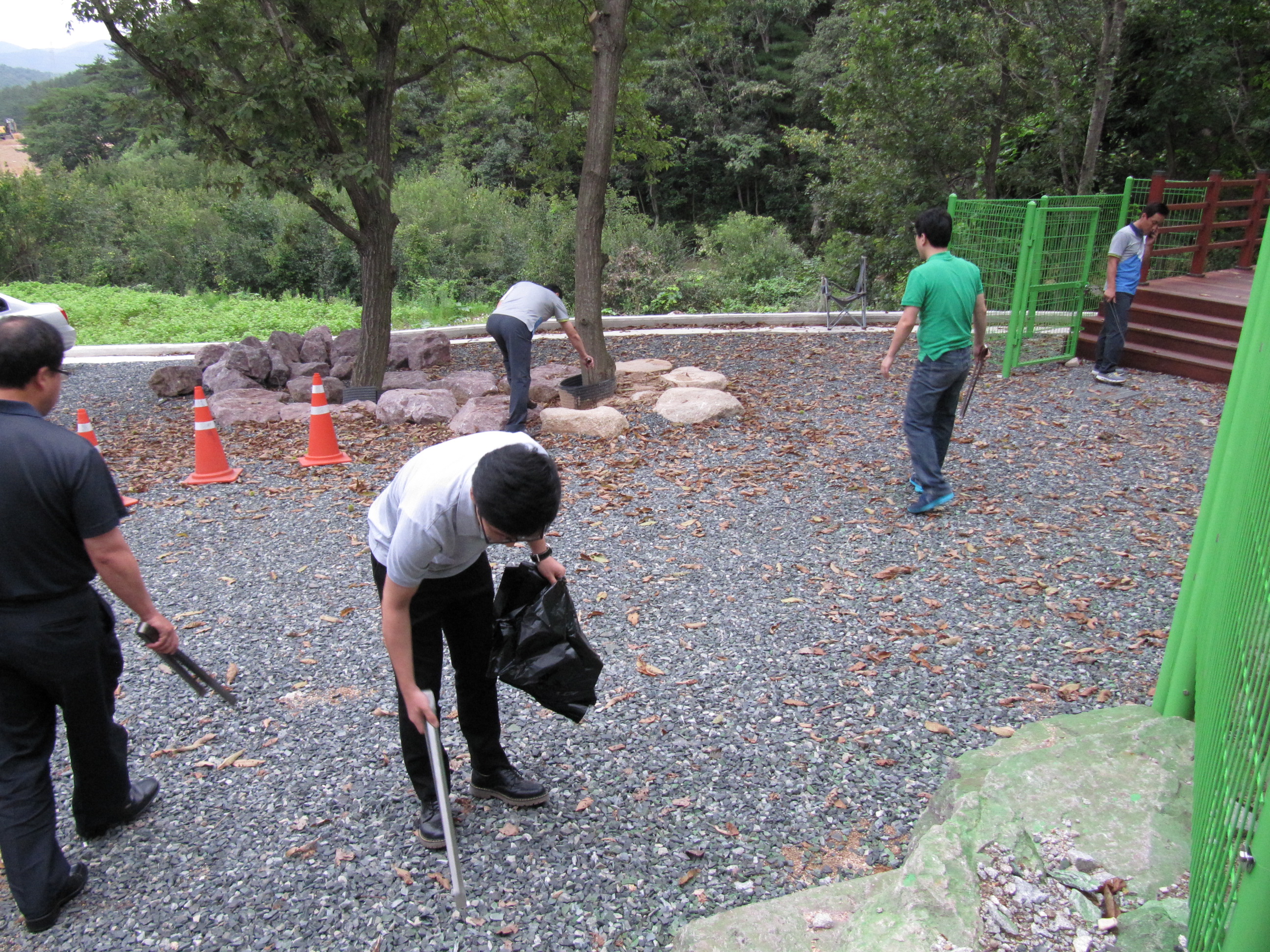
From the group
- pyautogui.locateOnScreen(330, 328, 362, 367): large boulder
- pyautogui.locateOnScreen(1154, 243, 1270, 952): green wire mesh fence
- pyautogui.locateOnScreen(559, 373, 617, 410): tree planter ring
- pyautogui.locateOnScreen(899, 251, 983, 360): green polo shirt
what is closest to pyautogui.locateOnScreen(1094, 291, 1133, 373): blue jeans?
pyautogui.locateOnScreen(899, 251, 983, 360): green polo shirt

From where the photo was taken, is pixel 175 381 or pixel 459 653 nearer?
pixel 459 653

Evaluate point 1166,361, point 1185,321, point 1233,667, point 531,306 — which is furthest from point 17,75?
point 1233,667

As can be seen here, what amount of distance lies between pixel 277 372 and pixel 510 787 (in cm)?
873

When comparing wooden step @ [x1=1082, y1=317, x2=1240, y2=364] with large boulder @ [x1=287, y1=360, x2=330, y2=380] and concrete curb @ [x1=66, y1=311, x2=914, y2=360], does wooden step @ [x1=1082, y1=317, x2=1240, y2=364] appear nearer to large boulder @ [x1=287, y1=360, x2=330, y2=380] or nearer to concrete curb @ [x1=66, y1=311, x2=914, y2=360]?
concrete curb @ [x1=66, y1=311, x2=914, y2=360]

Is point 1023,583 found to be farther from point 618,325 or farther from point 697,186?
point 697,186

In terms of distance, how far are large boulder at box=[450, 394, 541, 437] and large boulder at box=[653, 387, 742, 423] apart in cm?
127

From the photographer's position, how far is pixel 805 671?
3953mm

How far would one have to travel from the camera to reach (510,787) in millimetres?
3090

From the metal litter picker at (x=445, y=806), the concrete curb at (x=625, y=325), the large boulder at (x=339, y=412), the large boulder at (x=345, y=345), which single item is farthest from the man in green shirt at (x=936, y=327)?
the concrete curb at (x=625, y=325)

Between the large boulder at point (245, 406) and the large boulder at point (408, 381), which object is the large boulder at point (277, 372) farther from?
the large boulder at point (408, 381)

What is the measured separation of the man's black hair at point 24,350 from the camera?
2.58m

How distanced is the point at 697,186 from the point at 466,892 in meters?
34.1

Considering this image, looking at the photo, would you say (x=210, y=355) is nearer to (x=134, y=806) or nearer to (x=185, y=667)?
(x=185, y=667)

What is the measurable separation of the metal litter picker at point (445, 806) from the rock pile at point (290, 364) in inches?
291
